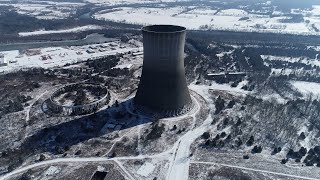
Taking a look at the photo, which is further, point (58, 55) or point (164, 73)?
point (58, 55)

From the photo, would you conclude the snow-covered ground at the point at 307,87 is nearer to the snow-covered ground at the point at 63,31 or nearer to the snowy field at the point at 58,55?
the snowy field at the point at 58,55

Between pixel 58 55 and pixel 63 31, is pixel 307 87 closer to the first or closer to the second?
pixel 58 55

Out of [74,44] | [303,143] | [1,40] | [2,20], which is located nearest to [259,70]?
[303,143]

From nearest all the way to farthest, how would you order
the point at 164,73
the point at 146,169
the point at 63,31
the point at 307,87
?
the point at 146,169, the point at 164,73, the point at 307,87, the point at 63,31

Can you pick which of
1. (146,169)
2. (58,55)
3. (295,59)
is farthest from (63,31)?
(146,169)

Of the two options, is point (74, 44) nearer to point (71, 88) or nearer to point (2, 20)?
point (71, 88)
